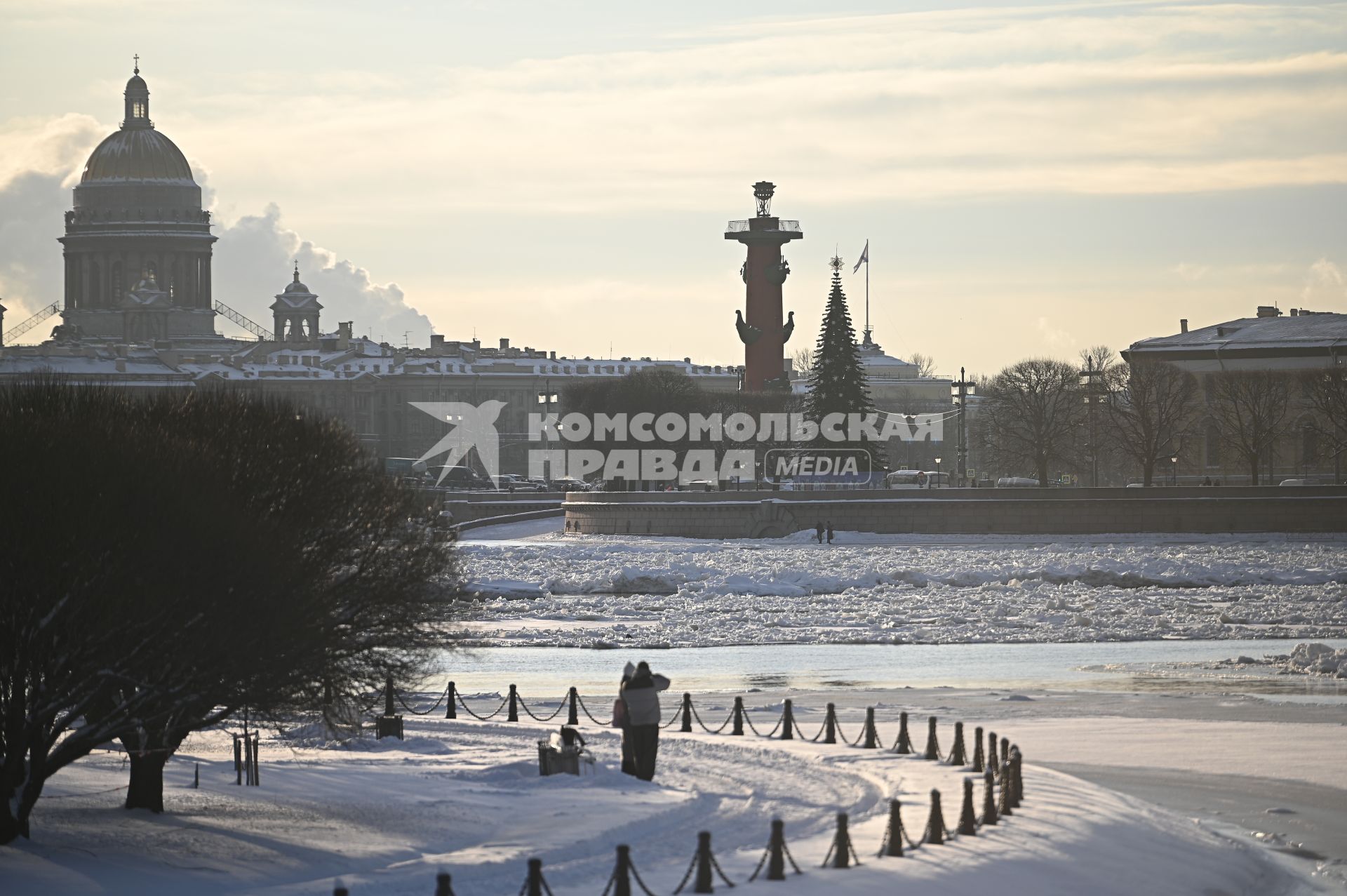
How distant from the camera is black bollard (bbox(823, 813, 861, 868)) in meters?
13.8

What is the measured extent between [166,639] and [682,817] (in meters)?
4.47

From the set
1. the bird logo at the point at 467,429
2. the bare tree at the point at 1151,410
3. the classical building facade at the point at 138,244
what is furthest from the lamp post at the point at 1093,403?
the classical building facade at the point at 138,244

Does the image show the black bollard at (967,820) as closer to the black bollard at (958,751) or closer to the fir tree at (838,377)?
the black bollard at (958,751)

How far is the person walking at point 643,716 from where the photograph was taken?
60.1ft

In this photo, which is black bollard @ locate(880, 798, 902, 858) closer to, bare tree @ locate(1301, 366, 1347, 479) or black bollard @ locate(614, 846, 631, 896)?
black bollard @ locate(614, 846, 631, 896)

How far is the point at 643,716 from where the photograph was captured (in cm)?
1856

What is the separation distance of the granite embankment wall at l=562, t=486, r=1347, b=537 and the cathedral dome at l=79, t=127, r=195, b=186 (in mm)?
89546

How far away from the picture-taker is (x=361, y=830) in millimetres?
16750

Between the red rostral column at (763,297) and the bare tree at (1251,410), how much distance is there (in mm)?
18860

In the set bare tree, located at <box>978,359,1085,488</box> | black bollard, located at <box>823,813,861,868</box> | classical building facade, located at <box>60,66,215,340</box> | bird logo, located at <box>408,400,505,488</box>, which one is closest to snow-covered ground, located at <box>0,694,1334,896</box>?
black bollard, located at <box>823,813,861,868</box>

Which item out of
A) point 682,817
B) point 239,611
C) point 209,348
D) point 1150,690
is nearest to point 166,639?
point 239,611

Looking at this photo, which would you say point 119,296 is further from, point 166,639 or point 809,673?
point 166,639

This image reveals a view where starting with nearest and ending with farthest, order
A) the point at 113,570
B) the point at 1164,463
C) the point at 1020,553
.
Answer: the point at 113,570
the point at 1020,553
the point at 1164,463

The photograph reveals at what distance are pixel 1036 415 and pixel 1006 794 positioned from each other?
228 ft
